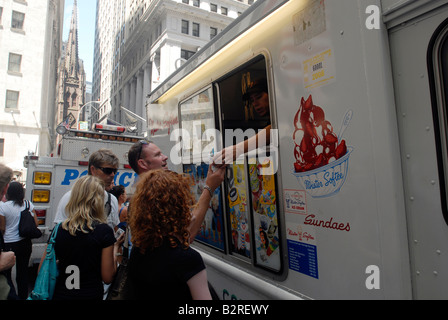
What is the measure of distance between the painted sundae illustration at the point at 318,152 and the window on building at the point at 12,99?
103 ft

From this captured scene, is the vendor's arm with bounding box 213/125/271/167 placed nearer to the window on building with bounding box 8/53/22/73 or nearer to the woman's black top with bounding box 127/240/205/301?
the woman's black top with bounding box 127/240/205/301

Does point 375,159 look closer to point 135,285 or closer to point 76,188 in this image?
point 135,285

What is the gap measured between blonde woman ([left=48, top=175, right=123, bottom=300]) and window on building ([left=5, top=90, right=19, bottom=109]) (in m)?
30.1

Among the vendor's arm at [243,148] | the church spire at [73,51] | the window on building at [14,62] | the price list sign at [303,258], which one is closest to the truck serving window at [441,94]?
the price list sign at [303,258]

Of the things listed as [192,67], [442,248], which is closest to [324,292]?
[442,248]

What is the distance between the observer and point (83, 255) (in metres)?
2.21

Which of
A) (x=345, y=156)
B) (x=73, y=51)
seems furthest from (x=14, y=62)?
(x=73, y=51)

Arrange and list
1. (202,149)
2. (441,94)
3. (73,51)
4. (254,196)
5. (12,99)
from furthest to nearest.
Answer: (73,51) → (12,99) → (202,149) → (254,196) → (441,94)

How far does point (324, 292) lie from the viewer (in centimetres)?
168

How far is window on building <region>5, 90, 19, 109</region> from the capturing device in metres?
26.6

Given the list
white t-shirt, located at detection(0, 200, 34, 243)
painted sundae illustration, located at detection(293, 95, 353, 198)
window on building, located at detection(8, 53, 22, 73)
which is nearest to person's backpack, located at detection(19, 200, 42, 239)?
white t-shirt, located at detection(0, 200, 34, 243)

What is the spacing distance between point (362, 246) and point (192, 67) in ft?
7.27

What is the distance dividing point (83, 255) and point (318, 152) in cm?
173

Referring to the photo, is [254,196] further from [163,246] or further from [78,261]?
[78,261]
